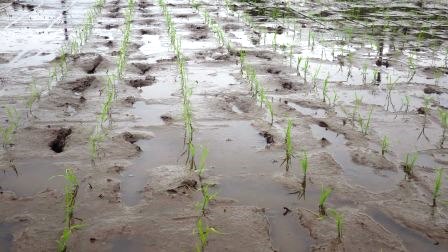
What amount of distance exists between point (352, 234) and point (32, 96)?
3.78 meters

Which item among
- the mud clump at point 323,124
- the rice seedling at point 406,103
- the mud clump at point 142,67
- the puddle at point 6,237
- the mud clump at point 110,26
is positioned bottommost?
the puddle at point 6,237

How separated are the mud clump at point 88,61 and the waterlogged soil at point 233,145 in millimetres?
29

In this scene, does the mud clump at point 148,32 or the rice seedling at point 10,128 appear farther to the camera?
the mud clump at point 148,32

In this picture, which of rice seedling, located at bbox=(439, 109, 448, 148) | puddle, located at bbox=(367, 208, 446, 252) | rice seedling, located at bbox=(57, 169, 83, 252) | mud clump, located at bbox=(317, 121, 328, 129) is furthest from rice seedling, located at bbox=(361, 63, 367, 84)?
rice seedling, located at bbox=(57, 169, 83, 252)

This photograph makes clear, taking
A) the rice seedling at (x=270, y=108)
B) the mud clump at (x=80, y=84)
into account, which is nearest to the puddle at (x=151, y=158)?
the rice seedling at (x=270, y=108)

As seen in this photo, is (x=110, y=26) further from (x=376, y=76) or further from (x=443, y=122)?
(x=443, y=122)

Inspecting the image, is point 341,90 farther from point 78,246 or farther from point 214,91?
point 78,246

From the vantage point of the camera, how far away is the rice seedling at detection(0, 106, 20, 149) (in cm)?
381

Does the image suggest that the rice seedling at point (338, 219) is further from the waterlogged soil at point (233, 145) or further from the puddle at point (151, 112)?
the puddle at point (151, 112)

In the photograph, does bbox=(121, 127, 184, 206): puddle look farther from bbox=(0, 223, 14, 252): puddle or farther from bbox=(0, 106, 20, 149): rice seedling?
bbox=(0, 106, 20, 149): rice seedling

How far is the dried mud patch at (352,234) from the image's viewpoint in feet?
8.55

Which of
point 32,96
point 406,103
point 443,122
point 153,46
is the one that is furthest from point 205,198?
point 153,46

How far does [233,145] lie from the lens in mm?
3914

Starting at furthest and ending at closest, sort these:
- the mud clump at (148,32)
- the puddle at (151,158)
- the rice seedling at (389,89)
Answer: the mud clump at (148,32)
the rice seedling at (389,89)
the puddle at (151,158)
